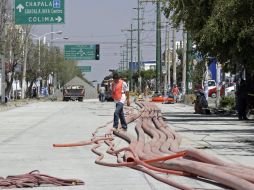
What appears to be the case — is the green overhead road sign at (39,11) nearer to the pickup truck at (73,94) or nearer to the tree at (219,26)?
the tree at (219,26)

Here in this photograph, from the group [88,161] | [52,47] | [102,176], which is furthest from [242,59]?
[52,47]

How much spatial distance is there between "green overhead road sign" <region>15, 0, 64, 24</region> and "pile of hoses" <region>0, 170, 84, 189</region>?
3631cm

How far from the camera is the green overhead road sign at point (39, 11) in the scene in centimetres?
4653

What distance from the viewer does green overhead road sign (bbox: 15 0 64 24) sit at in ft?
153

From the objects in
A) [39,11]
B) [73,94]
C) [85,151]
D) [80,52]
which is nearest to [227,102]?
[39,11]

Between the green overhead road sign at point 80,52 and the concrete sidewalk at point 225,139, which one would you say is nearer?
the concrete sidewalk at point 225,139

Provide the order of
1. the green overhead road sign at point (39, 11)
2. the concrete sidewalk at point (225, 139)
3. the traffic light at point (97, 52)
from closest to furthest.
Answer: the concrete sidewalk at point (225, 139)
the green overhead road sign at point (39, 11)
the traffic light at point (97, 52)

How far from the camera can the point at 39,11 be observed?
46781mm

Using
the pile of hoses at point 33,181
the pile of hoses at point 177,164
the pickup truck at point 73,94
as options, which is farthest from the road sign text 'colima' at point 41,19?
the pile of hoses at point 33,181

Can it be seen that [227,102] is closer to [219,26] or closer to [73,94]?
[219,26]

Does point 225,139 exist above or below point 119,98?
below

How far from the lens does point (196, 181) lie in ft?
35.8

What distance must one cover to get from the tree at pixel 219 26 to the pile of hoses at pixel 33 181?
12.9 meters

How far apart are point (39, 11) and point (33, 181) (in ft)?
121
